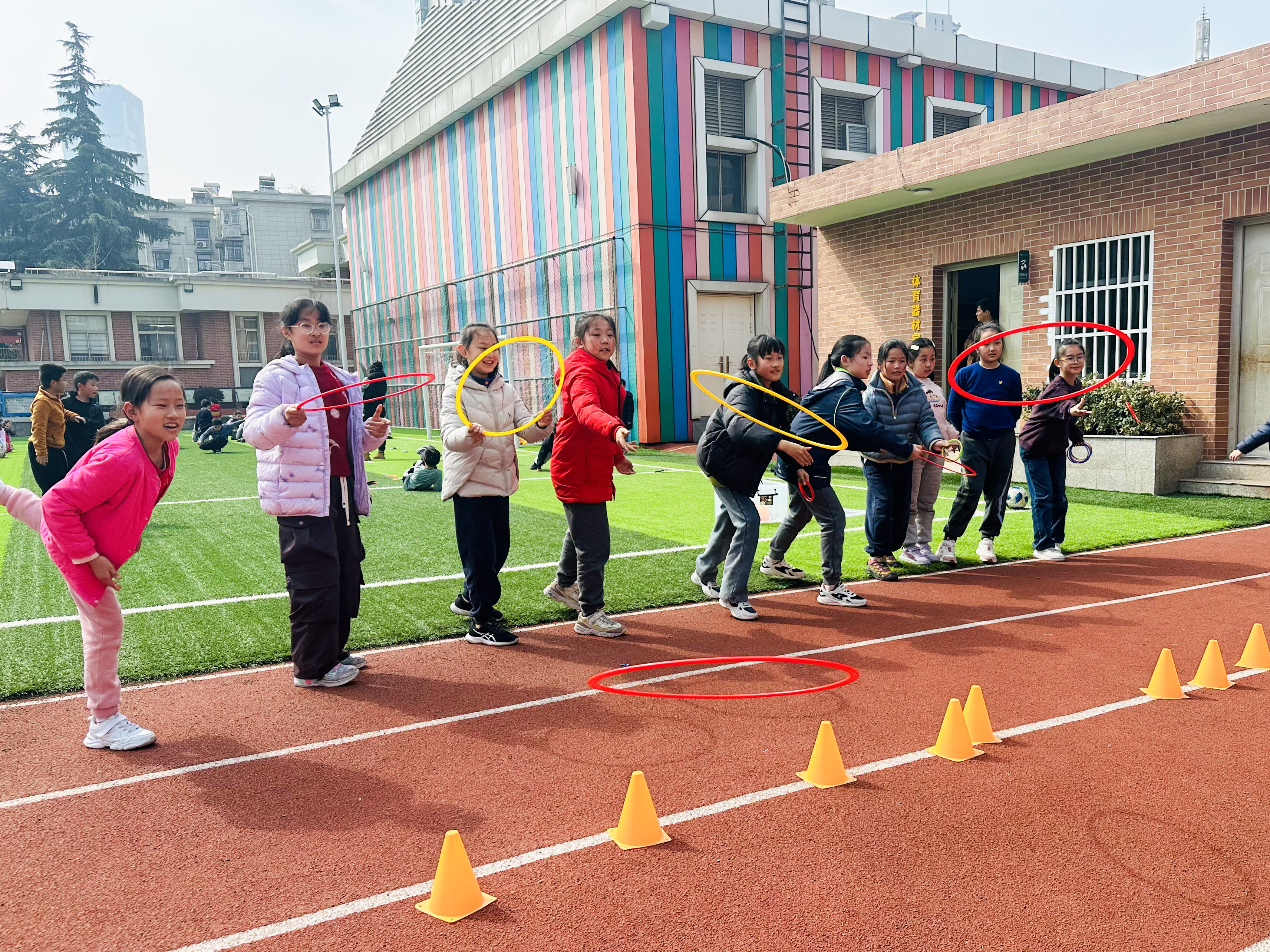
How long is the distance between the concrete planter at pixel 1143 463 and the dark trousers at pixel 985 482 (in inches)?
164

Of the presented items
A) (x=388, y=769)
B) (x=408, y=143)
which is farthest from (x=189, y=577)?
(x=408, y=143)

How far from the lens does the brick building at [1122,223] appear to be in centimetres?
1202

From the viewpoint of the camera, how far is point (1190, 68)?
11.3 meters

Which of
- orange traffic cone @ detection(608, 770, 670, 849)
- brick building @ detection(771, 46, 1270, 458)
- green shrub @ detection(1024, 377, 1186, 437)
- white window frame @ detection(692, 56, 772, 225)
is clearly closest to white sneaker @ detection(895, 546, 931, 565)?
green shrub @ detection(1024, 377, 1186, 437)

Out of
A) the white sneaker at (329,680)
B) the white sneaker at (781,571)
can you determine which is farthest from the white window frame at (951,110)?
the white sneaker at (329,680)

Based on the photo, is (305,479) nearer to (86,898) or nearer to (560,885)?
(86,898)

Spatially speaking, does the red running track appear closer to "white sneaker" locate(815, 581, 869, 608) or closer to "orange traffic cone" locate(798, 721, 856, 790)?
"orange traffic cone" locate(798, 721, 856, 790)

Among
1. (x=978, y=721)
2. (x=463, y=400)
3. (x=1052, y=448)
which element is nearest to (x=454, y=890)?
(x=978, y=721)

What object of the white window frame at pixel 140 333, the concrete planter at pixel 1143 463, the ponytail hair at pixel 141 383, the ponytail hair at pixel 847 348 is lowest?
the concrete planter at pixel 1143 463

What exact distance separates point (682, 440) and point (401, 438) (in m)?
11.0

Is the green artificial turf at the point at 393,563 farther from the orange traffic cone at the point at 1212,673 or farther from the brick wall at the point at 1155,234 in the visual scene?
the orange traffic cone at the point at 1212,673

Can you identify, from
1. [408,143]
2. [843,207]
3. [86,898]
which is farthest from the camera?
[408,143]

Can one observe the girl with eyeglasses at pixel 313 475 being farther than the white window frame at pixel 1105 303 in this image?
No

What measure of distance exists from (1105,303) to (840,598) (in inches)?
370
